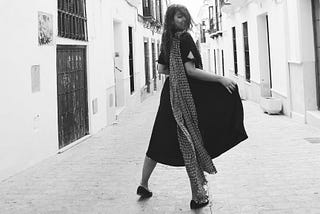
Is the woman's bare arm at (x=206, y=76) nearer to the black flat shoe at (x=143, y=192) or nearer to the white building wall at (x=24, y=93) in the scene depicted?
the black flat shoe at (x=143, y=192)

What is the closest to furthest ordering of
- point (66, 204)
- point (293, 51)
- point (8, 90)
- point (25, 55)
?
point (66, 204), point (8, 90), point (25, 55), point (293, 51)

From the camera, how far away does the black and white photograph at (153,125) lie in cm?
363

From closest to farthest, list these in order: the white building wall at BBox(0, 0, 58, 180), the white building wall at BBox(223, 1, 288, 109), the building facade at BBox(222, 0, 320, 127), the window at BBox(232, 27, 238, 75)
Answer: the white building wall at BBox(0, 0, 58, 180), the building facade at BBox(222, 0, 320, 127), the white building wall at BBox(223, 1, 288, 109), the window at BBox(232, 27, 238, 75)

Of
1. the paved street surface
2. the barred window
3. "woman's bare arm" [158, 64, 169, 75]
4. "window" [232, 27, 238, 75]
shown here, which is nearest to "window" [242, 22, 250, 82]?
"window" [232, 27, 238, 75]

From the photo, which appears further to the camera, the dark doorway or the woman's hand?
the dark doorway

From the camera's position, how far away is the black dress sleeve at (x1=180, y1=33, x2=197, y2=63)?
141 inches

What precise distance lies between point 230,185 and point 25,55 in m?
3.04

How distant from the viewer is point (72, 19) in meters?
7.49

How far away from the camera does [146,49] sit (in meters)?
19.2

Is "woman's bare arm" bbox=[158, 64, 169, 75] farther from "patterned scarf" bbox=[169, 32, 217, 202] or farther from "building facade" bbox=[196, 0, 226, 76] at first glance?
"building facade" bbox=[196, 0, 226, 76]

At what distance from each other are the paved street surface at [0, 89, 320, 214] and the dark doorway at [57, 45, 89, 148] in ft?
1.22

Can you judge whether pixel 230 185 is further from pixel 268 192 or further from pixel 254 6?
pixel 254 6

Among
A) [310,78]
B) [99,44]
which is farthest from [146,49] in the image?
[310,78]

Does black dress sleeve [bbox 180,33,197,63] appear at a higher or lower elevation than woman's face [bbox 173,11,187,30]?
lower
